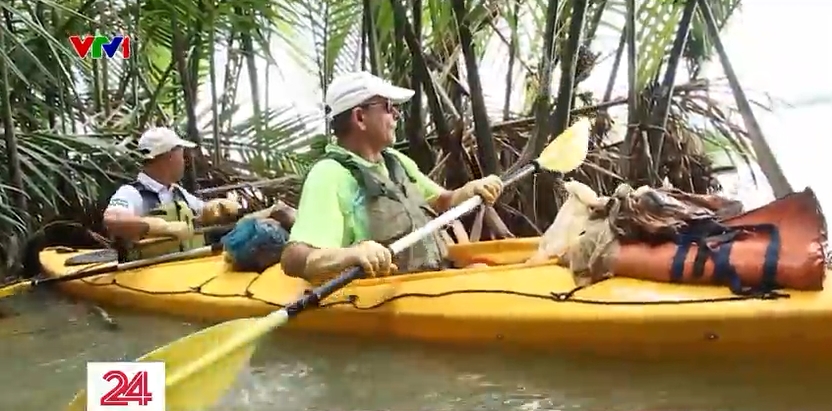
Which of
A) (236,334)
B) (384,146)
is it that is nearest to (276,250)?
(384,146)

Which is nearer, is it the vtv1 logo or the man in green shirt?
the man in green shirt

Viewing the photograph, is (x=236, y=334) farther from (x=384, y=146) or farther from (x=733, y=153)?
(x=733, y=153)

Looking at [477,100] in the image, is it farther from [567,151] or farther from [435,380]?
[435,380]

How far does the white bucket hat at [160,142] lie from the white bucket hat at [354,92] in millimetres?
339

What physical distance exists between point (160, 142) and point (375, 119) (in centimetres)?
39

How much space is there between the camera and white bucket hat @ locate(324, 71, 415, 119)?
1072 mm

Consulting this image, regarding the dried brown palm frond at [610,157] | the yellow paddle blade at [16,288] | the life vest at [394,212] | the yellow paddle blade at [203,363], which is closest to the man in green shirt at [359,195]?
the life vest at [394,212]

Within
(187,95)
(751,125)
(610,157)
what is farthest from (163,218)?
(751,125)

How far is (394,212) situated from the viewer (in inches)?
41.9

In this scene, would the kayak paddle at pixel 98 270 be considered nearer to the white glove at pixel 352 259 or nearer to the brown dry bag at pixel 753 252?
the white glove at pixel 352 259

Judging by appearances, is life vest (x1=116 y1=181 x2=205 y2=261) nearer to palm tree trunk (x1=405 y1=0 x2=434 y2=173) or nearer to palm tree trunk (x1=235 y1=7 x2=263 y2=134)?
palm tree trunk (x1=235 y1=7 x2=263 y2=134)

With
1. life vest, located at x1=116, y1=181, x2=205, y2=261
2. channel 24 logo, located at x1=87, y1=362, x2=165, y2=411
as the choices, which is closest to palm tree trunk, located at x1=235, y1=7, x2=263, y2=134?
life vest, located at x1=116, y1=181, x2=205, y2=261

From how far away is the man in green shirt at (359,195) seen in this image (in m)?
0.98

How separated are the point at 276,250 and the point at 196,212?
243 mm
